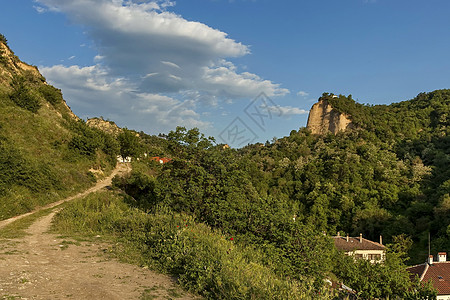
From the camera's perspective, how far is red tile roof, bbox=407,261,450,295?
1912cm

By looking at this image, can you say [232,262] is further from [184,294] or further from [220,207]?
[220,207]

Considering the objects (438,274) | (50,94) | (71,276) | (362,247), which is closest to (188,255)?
(71,276)

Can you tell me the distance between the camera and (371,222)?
37312 millimetres

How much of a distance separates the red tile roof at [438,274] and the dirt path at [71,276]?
20.9 m

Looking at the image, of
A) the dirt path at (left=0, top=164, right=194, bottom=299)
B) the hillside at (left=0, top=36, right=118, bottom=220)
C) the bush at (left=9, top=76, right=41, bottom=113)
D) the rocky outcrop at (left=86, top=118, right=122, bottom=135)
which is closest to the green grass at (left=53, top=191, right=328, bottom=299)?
the dirt path at (left=0, top=164, right=194, bottom=299)

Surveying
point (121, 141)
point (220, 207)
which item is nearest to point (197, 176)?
point (220, 207)

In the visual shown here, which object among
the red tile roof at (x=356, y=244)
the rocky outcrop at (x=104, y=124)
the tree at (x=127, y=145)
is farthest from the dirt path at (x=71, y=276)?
the rocky outcrop at (x=104, y=124)

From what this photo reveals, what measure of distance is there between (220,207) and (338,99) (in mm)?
59326

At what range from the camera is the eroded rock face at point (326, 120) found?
59.6 meters

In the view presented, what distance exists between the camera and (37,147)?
2091cm

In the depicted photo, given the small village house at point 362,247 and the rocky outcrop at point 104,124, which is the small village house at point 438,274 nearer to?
the small village house at point 362,247

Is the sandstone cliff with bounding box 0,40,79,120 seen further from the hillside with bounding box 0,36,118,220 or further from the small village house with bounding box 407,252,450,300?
the small village house with bounding box 407,252,450,300

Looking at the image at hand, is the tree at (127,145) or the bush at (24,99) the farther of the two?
the tree at (127,145)

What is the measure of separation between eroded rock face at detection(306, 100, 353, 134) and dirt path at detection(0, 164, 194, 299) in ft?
195
